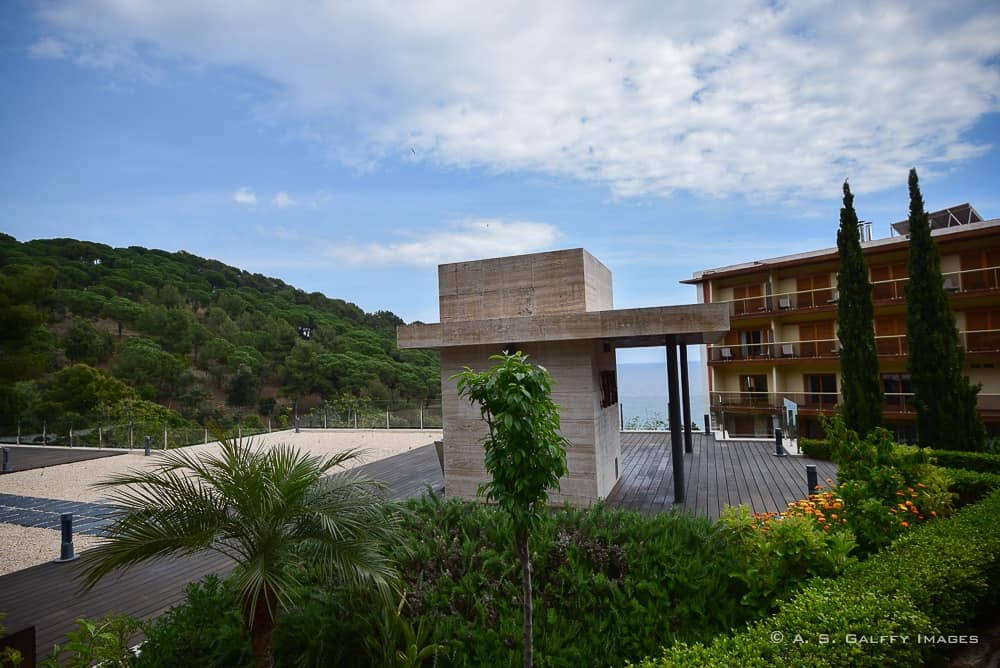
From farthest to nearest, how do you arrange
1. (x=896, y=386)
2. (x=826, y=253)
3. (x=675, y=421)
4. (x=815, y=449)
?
(x=826, y=253), (x=896, y=386), (x=815, y=449), (x=675, y=421)

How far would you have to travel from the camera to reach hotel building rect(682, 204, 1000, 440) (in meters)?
16.7

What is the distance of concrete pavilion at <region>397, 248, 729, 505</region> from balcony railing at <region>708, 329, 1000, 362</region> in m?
11.2

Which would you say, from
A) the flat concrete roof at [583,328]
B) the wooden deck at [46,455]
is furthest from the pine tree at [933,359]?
the wooden deck at [46,455]

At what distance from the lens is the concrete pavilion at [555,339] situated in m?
7.32

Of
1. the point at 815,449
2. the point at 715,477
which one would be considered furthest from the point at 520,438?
the point at 815,449

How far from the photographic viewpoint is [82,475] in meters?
13.5

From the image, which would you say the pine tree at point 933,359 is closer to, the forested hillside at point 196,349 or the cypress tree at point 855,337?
the cypress tree at point 855,337

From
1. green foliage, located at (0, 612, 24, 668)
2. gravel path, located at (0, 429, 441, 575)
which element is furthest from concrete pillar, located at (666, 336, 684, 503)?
green foliage, located at (0, 612, 24, 668)

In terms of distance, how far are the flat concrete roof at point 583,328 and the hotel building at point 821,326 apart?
887 cm

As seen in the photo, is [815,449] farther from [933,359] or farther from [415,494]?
[415,494]

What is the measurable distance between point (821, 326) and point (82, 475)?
26440mm

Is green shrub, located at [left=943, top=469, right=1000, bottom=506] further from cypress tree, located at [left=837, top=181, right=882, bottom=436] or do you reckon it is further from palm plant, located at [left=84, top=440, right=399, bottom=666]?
palm plant, located at [left=84, top=440, right=399, bottom=666]

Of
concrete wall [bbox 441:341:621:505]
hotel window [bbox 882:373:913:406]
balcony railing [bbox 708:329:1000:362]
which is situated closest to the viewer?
concrete wall [bbox 441:341:621:505]

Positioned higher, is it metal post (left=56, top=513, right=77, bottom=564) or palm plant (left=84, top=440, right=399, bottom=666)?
palm plant (left=84, top=440, right=399, bottom=666)
